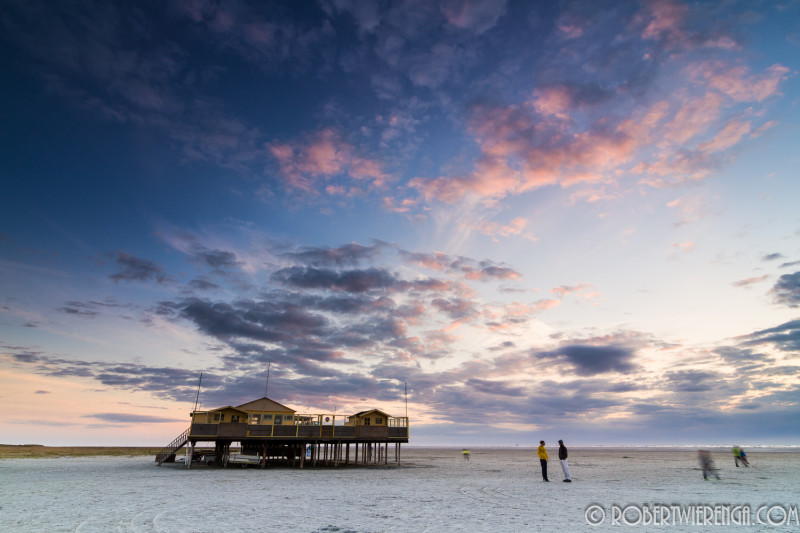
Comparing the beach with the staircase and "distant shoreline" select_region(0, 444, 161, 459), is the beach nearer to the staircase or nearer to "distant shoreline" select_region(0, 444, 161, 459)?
the staircase

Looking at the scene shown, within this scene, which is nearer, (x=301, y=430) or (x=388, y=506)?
(x=388, y=506)

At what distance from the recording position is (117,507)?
18.2 meters

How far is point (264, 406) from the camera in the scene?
44.2 m

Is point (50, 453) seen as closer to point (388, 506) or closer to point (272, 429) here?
point (272, 429)

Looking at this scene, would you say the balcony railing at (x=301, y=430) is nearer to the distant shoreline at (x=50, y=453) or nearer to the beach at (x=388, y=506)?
the beach at (x=388, y=506)

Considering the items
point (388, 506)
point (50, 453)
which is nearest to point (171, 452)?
point (388, 506)

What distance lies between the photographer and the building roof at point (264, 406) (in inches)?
1711

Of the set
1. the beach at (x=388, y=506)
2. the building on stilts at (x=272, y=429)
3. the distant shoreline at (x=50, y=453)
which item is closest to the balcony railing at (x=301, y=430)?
the building on stilts at (x=272, y=429)

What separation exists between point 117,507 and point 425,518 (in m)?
12.9

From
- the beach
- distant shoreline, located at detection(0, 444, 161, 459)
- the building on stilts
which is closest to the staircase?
the building on stilts

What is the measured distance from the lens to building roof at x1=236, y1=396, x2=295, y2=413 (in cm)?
4347

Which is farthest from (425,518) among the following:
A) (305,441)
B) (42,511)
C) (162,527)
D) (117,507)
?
(305,441)

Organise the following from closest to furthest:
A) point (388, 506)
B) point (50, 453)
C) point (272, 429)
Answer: point (388, 506) → point (272, 429) → point (50, 453)

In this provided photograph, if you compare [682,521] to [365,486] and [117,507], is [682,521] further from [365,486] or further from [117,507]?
[117,507]
